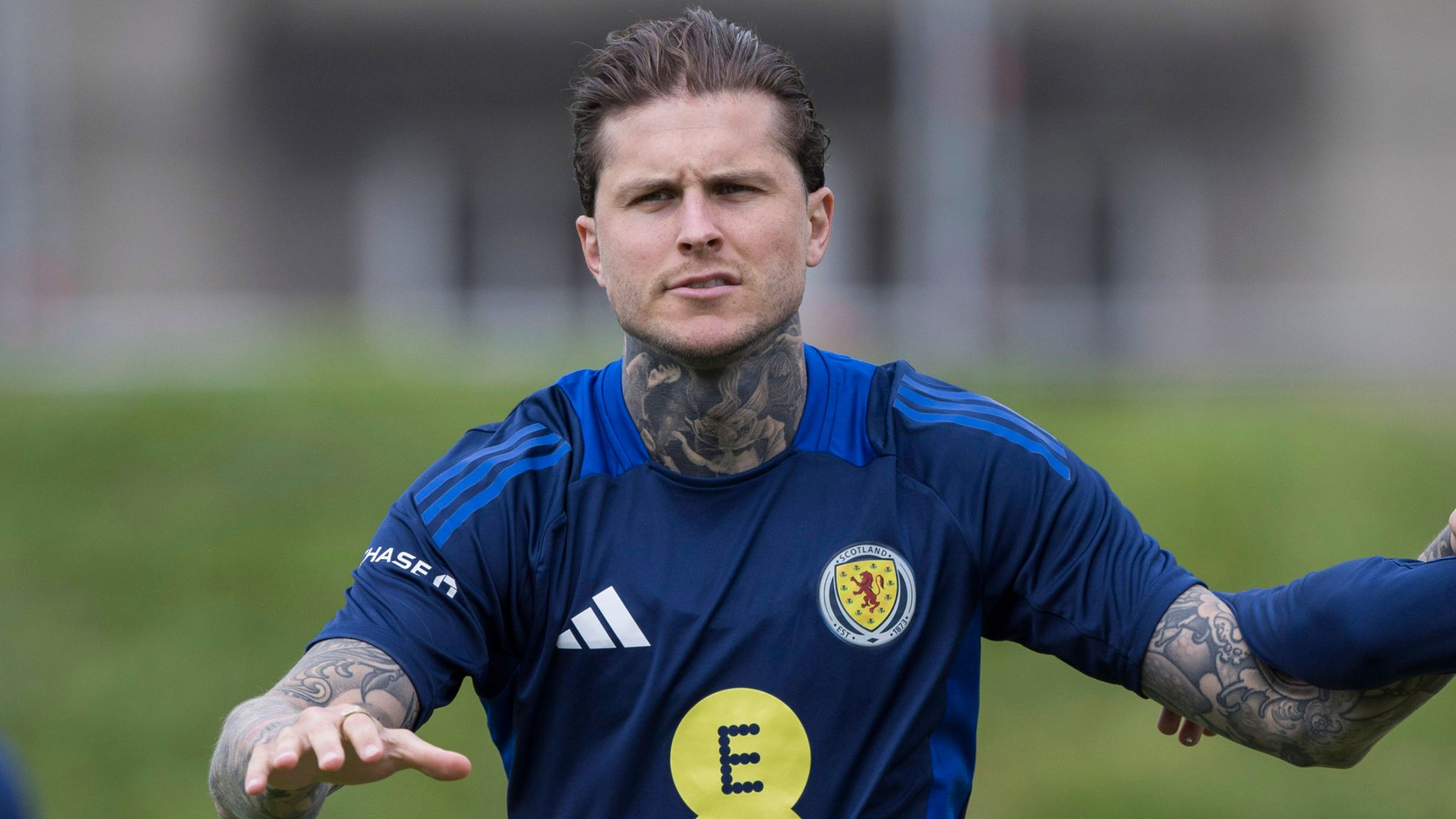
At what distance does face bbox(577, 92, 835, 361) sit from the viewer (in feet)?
11.6

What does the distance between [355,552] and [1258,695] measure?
270 inches

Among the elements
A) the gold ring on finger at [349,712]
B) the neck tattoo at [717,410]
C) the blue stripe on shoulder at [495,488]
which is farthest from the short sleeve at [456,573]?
the gold ring on finger at [349,712]

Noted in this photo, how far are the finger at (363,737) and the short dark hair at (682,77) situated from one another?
139 centimetres

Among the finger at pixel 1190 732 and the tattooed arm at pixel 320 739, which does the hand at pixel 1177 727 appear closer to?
the finger at pixel 1190 732

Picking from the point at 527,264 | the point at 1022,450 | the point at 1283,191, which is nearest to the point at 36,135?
the point at 527,264

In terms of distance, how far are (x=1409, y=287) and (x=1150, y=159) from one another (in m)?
3.27

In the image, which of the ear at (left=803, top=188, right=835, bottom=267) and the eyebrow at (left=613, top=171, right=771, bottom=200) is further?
the ear at (left=803, top=188, right=835, bottom=267)

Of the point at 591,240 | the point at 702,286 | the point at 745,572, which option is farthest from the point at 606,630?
the point at 591,240

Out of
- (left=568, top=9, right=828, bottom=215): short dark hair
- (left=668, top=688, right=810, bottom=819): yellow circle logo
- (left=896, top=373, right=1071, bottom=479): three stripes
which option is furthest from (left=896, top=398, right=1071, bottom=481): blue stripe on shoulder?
(left=668, top=688, right=810, bottom=819): yellow circle logo

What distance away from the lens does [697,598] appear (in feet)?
11.4

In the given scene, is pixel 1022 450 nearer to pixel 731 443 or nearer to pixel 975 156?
pixel 731 443

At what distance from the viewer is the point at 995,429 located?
3.61 m

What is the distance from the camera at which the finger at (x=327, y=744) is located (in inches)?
109

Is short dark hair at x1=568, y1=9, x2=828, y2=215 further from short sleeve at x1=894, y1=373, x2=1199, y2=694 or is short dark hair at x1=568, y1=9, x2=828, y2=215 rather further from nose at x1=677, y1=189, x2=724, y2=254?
short sleeve at x1=894, y1=373, x2=1199, y2=694
